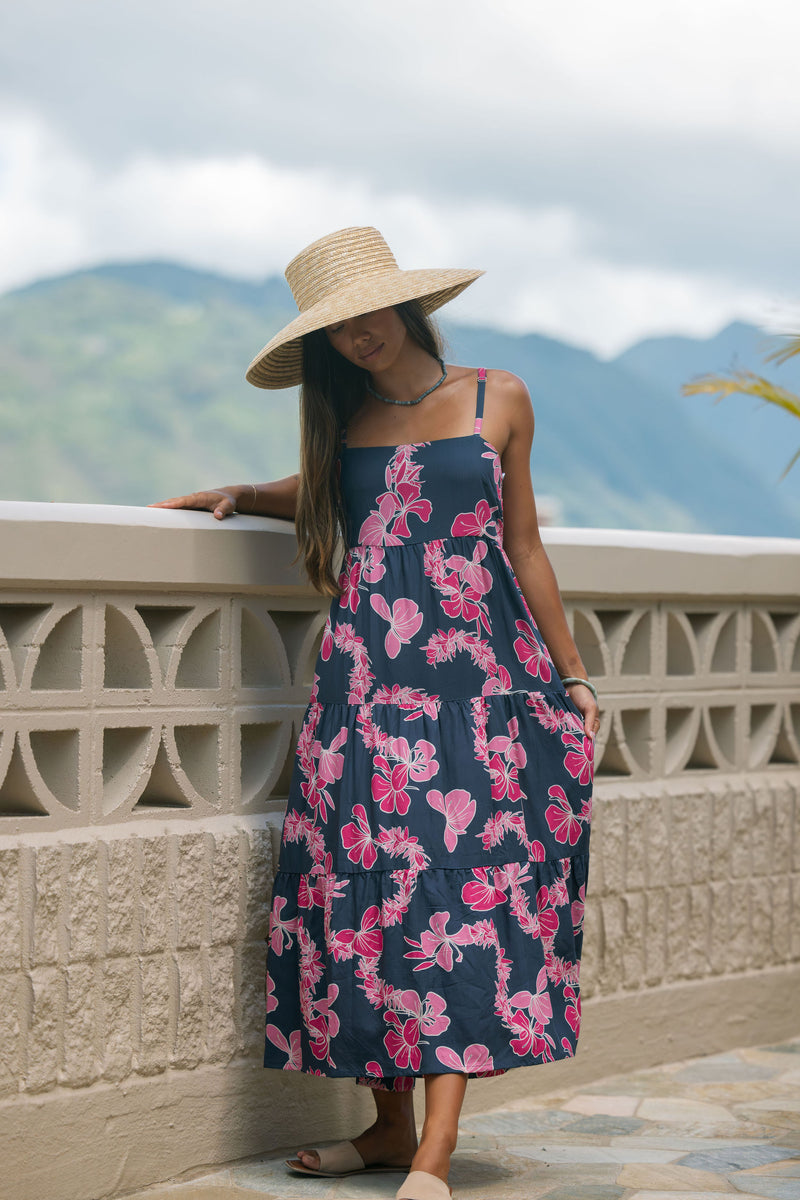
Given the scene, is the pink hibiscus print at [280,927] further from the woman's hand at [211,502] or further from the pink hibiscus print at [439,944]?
the woman's hand at [211,502]

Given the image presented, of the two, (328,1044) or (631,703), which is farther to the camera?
(631,703)

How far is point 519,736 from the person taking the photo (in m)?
3.10

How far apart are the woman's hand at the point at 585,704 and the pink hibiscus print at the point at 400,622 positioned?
422 millimetres

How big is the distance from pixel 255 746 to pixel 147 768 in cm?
36

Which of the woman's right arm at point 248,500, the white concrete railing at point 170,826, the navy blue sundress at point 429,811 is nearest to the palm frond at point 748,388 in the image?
the white concrete railing at point 170,826

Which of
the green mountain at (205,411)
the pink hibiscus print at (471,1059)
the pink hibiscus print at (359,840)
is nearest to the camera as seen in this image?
the pink hibiscus print at (471,1059)

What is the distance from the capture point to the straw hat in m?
3.02

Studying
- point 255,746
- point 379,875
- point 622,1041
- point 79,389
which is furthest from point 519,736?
point 79,389

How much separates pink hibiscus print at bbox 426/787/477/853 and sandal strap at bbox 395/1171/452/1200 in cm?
61

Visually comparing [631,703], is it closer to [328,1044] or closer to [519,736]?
[519,736]

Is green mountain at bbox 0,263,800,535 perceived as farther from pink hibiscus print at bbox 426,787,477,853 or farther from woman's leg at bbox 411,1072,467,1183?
woman's leg at bbox 411,1072,467,1183

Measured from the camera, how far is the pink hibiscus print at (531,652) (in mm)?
3150

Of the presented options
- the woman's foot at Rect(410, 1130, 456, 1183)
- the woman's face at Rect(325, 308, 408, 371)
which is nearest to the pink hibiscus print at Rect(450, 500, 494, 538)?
the woman's face at Rect(325, 308, 408, 371)

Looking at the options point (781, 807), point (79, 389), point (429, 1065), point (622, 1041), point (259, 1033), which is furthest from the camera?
point (79, 389)
